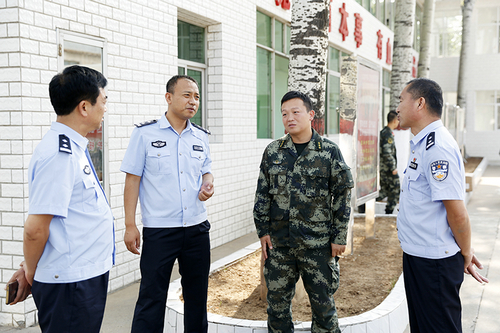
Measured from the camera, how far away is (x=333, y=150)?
3.22 m

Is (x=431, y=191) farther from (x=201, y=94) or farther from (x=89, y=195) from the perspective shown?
(x=201, y=94)

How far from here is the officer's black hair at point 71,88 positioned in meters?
2.14

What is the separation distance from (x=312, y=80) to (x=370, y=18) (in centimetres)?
1202

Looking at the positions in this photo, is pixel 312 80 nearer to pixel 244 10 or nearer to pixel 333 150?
pixel 333 150

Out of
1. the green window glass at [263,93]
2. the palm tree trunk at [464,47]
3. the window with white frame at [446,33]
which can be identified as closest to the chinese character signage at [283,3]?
the green window glass at [263,93]

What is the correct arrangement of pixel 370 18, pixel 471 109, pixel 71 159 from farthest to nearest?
pixel 471 109 < pixel 370 18 < pixel 71 159

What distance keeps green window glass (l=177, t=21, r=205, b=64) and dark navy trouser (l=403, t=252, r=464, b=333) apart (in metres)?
4.91

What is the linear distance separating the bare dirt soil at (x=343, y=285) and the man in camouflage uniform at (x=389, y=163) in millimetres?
2257

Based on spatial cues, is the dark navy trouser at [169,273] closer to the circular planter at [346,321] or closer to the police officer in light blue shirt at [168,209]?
the police officer in light blue shirt at [168,209]

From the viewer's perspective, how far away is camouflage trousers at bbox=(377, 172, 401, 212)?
27.9ft

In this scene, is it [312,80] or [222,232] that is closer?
[312,80]

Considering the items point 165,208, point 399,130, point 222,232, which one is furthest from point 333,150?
point 399,130

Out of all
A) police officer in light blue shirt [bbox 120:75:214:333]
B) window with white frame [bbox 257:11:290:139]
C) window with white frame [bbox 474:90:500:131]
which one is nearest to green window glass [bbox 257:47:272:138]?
window with white frame [bbox 257:11:290:139]

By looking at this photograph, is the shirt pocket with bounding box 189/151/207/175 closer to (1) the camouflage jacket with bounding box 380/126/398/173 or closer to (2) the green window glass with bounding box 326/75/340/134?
(1) the camouflage jacket with bounding box 380/126/398/173
